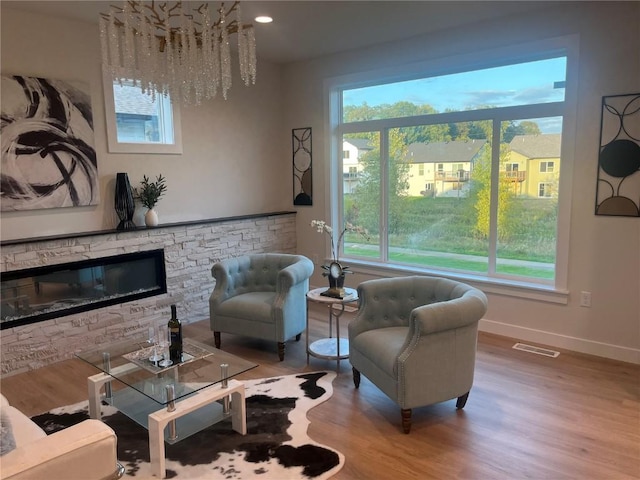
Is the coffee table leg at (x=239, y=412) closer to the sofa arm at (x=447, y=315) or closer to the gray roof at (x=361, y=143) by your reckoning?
the sofa arm at (x=447, y=315)

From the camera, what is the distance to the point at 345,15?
387 cm

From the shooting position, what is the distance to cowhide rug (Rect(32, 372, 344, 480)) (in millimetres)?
2367

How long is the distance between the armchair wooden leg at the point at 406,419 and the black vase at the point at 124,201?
9.52ft

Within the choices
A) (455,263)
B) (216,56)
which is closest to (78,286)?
(216,56)

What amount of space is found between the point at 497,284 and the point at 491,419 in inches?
65.7

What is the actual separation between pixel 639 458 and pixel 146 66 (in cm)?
355

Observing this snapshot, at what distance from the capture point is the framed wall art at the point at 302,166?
5543 mm

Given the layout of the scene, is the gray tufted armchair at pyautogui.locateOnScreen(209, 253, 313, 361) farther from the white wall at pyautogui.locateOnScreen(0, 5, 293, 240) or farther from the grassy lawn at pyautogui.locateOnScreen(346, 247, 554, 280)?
the grassy lawn at pyautogui.locateOnScreen(346, 247, 554, 280)

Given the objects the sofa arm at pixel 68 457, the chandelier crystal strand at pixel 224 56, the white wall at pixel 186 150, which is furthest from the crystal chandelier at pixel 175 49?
the sofa arm at pixel 68 457

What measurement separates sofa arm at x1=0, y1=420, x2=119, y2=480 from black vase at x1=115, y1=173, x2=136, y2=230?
2737 mm

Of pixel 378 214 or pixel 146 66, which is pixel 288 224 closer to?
pixel 378 214

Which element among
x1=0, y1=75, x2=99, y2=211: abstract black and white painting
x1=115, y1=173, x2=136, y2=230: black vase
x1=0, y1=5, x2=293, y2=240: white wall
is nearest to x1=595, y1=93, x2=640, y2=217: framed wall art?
x1=0, y1=5, x2=293, y2=240: white wall

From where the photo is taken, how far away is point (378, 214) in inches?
204

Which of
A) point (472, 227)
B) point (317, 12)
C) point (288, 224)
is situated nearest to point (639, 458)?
point (472, 227)
